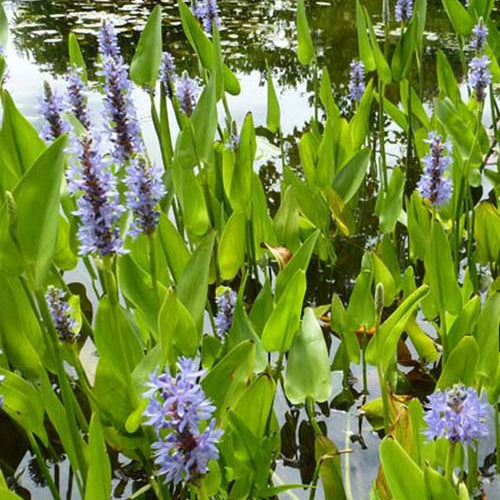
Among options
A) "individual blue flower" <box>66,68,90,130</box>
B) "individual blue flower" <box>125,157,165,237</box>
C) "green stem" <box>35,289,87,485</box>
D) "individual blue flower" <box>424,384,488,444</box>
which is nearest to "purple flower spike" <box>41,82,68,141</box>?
"individual blue flower" <box>66,68,90,130</box>

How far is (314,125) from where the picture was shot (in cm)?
287

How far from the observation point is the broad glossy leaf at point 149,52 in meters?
2.08

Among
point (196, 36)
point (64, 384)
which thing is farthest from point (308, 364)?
point (196, 36)

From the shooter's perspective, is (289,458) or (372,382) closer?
(289,458)

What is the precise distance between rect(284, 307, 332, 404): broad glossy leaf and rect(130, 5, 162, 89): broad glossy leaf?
896 mm

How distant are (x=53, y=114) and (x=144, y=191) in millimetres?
462

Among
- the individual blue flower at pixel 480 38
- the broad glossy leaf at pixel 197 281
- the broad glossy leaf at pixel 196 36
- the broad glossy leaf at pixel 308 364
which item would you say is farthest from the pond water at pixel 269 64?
the individual blue flower at pixel 480 38

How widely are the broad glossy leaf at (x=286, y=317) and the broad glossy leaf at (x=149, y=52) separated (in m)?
0.86

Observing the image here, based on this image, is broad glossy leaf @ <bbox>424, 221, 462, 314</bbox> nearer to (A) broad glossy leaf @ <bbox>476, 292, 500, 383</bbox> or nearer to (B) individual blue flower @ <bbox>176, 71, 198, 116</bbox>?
(A) broad glossy leaf @ <bbox>476, 292, 500, 383</bbox>

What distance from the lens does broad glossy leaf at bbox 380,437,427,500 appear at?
3.72 ft

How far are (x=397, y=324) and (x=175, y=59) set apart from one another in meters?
3.90

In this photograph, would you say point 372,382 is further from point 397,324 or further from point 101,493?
point 101,493

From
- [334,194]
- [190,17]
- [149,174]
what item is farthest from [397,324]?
[190,17]

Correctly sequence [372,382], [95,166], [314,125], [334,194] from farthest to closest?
[314,125], [334,194], [372,382], [95,166]
